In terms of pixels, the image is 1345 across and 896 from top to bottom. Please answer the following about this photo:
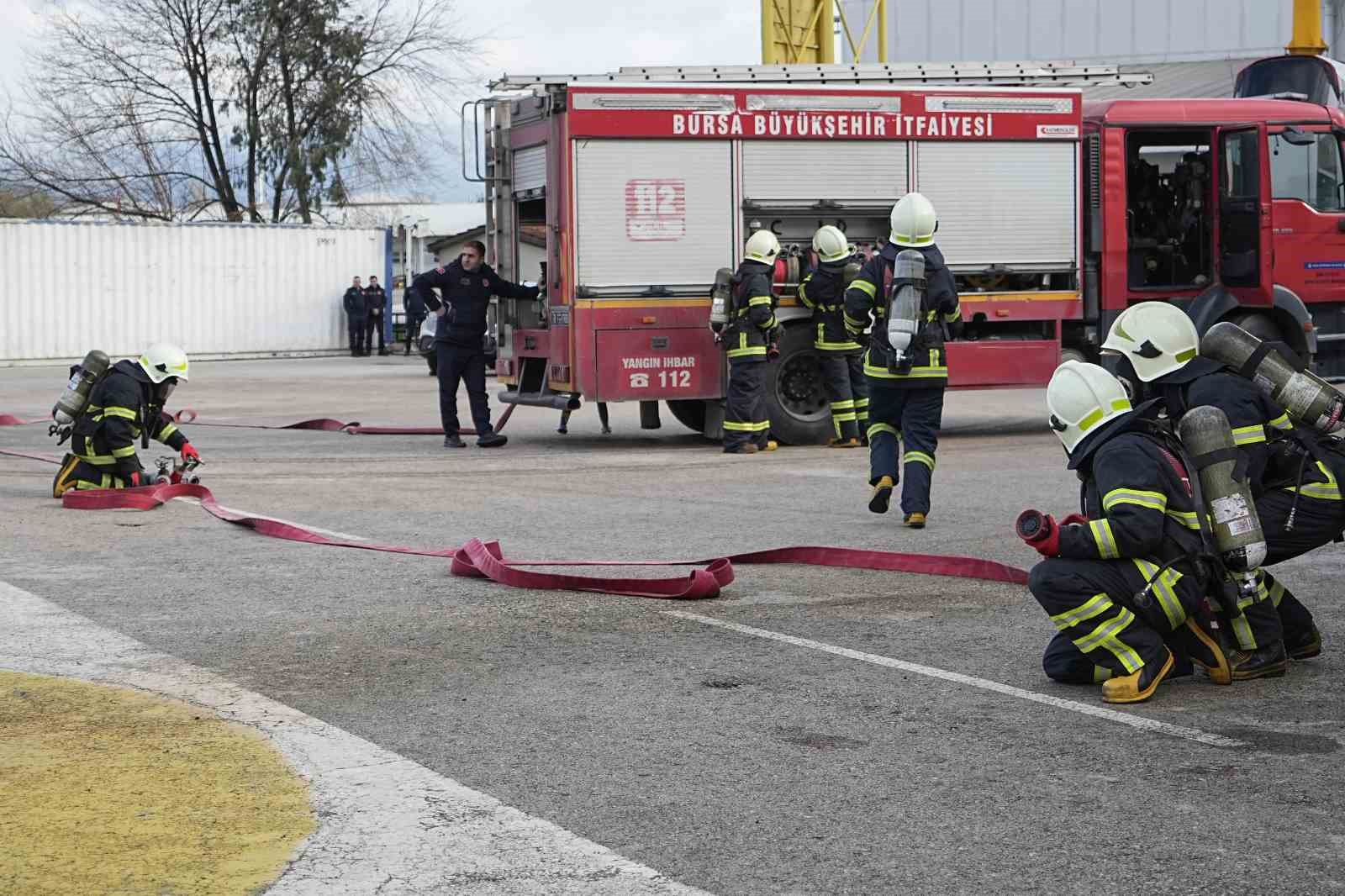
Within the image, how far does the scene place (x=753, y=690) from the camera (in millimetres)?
5863

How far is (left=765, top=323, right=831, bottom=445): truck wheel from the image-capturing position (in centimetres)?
1520

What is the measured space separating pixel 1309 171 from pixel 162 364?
10.2 meters

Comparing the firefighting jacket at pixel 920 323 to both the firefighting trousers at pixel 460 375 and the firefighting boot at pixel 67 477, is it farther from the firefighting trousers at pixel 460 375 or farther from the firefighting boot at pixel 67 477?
the firefighting trousers at pixel 460 375

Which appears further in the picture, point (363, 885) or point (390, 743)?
point (390, 743)

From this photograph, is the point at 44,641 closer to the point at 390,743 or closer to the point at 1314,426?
the point at 390,743

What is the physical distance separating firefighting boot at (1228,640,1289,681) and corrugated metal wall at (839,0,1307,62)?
3369 cm

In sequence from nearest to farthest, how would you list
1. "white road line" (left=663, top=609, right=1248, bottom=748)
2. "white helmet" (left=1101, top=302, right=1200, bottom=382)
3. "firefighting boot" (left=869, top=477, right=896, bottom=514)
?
"white road line" (left=663, top=609, right=1248, bottom=748), "white helmet" (left=1101, top=302, right=1200, bottom=382), "firefighting boot" (left=869, top=477, right=896, bottom=514)

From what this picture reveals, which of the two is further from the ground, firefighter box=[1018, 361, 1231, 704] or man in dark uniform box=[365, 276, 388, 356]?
man in dark uniform box=[365, 276, 388, 356]

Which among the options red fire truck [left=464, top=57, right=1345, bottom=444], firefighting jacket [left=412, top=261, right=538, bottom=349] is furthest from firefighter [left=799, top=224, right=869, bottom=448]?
firefighting jacket [left=412, top=261, right=538, bottom=349]

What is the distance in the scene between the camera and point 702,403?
16.0 metres

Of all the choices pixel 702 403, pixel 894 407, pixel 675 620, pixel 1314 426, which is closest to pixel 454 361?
pixel 702 403

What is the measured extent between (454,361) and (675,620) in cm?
848

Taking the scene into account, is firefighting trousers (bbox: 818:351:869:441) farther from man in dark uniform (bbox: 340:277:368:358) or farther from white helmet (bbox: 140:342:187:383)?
man in dark uniform (bbox: 340:277:368:358)

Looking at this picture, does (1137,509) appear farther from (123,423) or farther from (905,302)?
(123,423)
